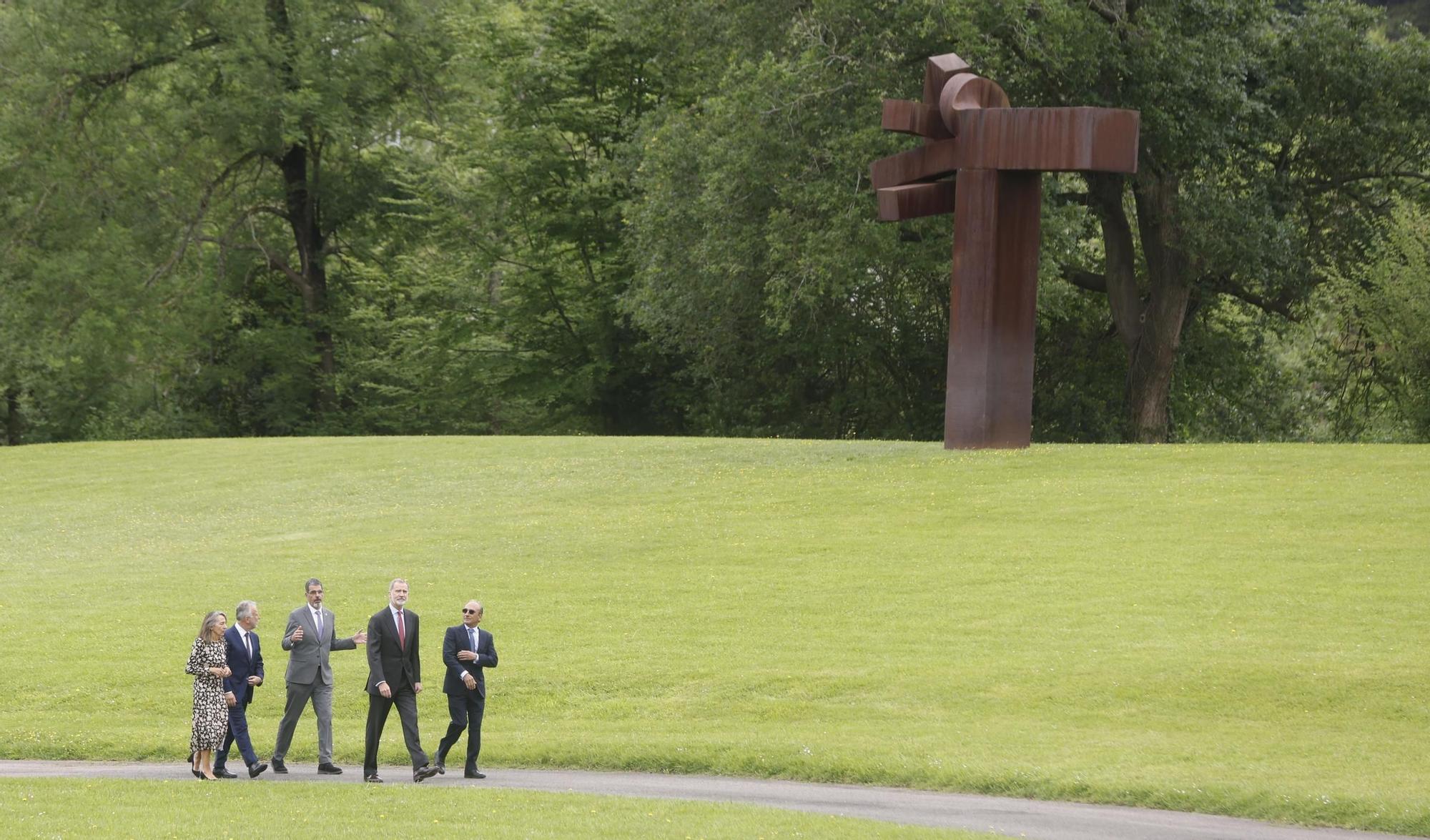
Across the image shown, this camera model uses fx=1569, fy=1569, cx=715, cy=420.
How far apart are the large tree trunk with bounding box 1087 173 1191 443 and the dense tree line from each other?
0.35 ft

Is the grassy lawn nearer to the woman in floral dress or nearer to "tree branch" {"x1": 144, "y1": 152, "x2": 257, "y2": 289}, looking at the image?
the woman in floral dress

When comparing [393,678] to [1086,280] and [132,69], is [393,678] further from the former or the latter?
[132,69]

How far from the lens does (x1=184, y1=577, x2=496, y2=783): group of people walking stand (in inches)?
567

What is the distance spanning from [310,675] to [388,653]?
42.1 inches

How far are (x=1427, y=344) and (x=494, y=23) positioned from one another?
31727 mm

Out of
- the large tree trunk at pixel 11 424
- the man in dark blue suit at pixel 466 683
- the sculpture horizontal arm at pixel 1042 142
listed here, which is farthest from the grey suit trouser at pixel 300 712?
the large tree trunk at pixel 11 424

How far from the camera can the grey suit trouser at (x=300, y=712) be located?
14.9 metres

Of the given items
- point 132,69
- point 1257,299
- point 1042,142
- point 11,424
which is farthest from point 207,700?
point 11,424

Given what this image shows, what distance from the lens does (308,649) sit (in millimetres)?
15031

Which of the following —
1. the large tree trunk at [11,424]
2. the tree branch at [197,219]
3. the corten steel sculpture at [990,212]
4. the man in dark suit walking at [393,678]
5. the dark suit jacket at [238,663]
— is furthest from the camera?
the large tree trunk at [11,424]

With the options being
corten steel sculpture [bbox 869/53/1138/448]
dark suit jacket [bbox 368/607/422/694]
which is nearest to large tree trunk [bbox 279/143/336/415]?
corten steel sculpture [bbox 869/53/1138/448]

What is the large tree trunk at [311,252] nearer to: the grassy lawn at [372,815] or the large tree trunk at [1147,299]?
the large tree trunk at [1147,299]

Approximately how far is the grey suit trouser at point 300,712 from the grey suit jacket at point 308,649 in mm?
63

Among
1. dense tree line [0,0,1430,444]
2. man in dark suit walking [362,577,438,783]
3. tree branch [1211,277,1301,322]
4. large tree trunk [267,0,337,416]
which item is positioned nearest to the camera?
man in dark suit walking [362,577,438,783]
